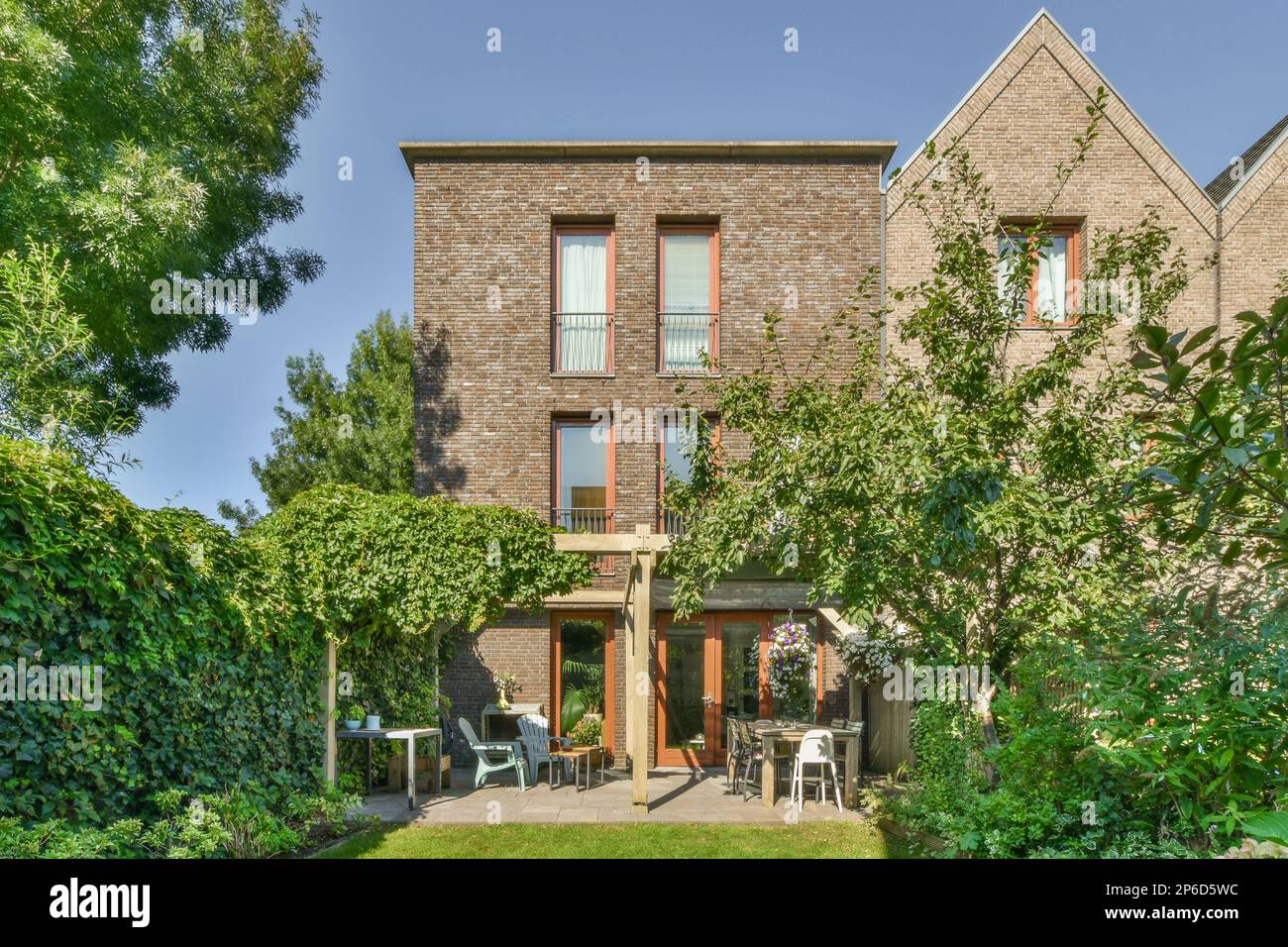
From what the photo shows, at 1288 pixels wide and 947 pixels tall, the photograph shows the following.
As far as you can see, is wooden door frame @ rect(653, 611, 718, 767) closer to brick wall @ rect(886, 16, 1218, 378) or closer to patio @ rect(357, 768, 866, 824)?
patio @ rect(357, 768, 866, 824)

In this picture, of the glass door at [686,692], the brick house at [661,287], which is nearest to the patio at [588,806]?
the glass door at [686,692]

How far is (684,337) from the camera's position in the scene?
12.9 metres

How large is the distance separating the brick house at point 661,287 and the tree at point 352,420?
26.1 feet

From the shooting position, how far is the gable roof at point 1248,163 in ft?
41.4

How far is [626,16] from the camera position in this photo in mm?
8070

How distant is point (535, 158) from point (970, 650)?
9.86 m

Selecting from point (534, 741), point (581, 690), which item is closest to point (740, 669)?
point (581, 690)

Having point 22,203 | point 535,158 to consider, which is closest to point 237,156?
point 22,203

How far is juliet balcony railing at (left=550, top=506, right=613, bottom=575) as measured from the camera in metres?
12.6

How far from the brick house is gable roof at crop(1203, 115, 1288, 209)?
71 mm

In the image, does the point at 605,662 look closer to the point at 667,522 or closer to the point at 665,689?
the point at 665,689

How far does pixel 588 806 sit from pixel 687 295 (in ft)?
25.6

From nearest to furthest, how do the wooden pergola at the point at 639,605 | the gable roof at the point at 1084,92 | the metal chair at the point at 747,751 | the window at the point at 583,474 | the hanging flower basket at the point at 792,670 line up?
the wooden pergola at the point at 639,605 < the metal chair at the point at 747,751 < the hanging flower basket at the point at 792,670 < the gable roof at the point at 1084,92 < the window at the point at 583,474

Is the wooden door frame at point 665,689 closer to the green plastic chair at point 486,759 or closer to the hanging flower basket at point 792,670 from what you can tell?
the hanging flower basket at point 792,670
